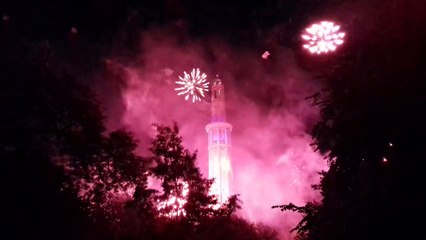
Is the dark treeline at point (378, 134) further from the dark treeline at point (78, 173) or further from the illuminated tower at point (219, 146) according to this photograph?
the illuminated tower at point (219, 146)

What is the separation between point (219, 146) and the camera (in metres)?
86.1

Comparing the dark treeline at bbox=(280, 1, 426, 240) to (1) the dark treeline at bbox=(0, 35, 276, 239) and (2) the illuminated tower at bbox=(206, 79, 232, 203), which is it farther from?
(2) the illuminated tower at bbox=(206, 79, 232, 203)

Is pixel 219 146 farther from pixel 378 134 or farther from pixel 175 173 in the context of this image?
pixel 378 134

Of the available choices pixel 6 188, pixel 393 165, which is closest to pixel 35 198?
pixel 6 188

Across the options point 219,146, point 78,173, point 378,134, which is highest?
point 219,146

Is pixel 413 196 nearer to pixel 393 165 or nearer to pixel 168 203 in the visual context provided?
pixel 393 165

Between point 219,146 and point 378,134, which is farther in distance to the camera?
point 219,146

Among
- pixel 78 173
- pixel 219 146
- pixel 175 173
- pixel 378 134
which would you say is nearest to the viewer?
pixel 378 134

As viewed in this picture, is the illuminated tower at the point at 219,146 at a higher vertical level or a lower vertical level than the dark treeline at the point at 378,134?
higher

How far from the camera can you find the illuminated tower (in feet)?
276

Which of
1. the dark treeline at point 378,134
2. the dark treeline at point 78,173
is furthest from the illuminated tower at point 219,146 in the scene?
the dark treeline at point 378,134

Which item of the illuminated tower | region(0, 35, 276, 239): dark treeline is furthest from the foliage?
the illuminated tower

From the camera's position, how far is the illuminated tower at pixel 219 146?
84062 millimetres

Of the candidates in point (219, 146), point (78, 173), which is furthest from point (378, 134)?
point (219, 146)
